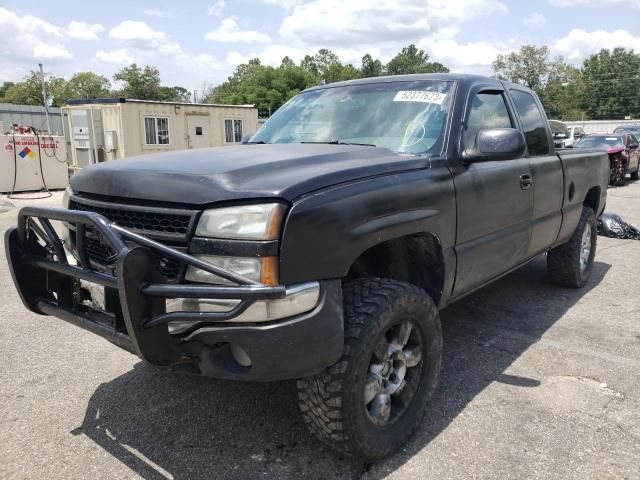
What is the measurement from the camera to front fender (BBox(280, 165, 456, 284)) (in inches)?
84.6

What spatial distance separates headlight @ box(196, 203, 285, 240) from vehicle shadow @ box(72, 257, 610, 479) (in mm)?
1183

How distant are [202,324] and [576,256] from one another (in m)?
4.29

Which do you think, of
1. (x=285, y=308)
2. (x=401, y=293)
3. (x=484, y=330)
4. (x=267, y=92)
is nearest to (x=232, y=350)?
(x=285, y=308)

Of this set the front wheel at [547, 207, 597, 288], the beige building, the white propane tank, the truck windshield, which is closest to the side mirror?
the truck windshield

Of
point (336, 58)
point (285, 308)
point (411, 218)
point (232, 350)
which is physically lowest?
point (232, 350)

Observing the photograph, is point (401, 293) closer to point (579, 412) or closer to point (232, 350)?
point (232, 350)

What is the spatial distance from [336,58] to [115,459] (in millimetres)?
103064

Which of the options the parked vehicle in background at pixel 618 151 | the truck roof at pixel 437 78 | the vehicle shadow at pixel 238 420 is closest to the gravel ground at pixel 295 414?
the vehicle shadow at pixel 238 420

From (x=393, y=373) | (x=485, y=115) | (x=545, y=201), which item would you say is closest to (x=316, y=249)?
(x=393, y=373)

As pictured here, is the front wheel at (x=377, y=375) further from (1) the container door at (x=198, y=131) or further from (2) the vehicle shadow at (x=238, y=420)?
(1) the container door at (x=198, y=131)

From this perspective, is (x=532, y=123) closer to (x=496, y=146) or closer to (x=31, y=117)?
(x=496, y=146)

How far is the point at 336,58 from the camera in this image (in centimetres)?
9975

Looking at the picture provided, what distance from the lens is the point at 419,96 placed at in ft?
11.3

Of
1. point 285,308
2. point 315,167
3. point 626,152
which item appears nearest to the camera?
point 285,308
